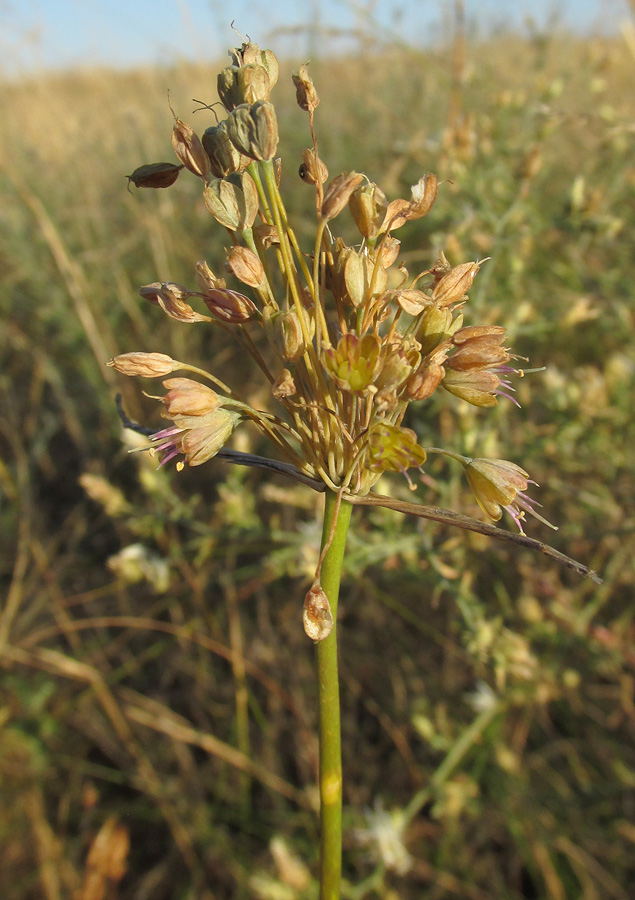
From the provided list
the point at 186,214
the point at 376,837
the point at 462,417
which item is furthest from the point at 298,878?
the point at 186,214

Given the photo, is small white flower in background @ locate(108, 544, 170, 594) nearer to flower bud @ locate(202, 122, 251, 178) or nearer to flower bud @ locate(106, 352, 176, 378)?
flower bud @ locate(106, 352, 176, 378)

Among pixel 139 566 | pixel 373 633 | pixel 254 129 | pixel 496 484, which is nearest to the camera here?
pixel 254 129

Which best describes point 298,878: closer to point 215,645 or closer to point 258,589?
point 215,645

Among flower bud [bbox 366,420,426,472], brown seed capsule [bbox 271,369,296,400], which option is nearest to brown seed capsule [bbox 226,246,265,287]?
brown seed capsule [bbox 271,369,296,400]

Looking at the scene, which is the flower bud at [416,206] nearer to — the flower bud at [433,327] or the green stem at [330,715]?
the flower bud at [433,327]

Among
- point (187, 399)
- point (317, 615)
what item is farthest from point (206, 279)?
point (317, 615)

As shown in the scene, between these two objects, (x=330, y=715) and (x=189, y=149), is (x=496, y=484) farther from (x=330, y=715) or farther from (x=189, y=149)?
(x=189, y=149)
